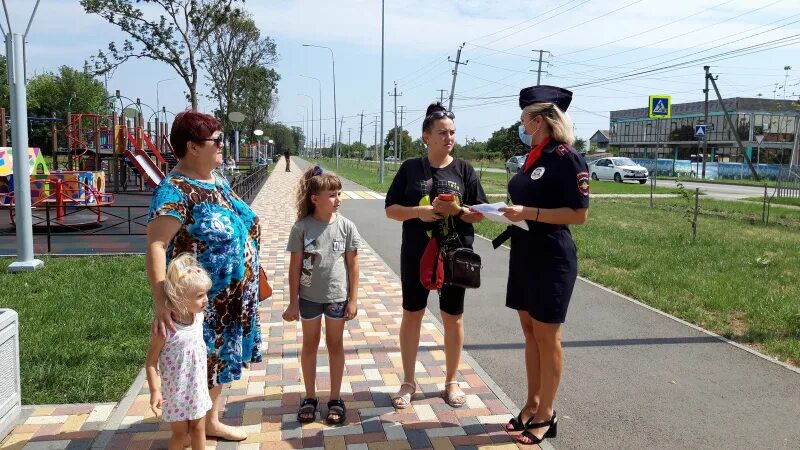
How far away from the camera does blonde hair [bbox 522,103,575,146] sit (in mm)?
3383

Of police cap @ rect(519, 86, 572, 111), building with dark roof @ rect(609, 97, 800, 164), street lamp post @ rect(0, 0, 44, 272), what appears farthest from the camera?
building with dark roof @ rect(609, 97, 800, 164)

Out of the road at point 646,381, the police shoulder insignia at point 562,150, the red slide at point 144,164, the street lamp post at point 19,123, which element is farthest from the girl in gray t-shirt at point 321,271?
the red slide at point 144,164

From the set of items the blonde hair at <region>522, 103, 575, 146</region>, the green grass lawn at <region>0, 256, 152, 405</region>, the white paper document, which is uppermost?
the blonde hair at <region>522, 103, 575, 146</region>

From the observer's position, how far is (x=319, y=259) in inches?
145

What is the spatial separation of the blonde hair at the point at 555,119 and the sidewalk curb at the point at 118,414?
9.46ft

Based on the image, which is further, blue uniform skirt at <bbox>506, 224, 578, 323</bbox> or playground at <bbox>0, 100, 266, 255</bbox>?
playground at <bbox>0, 100, 266, 255</bbox>

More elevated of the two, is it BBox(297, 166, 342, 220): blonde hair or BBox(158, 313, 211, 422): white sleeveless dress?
BBox(297, 166, 342, 220): blonde hair

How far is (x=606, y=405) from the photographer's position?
4141 mm

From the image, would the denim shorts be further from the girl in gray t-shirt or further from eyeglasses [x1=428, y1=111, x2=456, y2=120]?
eyeglasses [x1=428, y1=111, x2=456, y2=120]

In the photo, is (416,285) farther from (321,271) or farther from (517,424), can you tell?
(517,424)

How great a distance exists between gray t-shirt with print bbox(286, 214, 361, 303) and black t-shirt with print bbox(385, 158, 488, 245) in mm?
470

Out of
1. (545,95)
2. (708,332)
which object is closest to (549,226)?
(545,95)

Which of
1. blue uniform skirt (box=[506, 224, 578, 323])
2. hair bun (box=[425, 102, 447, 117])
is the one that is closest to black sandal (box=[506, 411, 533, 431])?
blue uniform skirt (box=[506, 224, 578, 323])

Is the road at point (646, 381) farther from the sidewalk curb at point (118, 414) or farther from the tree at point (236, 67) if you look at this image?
the tree at point (236, 67)
